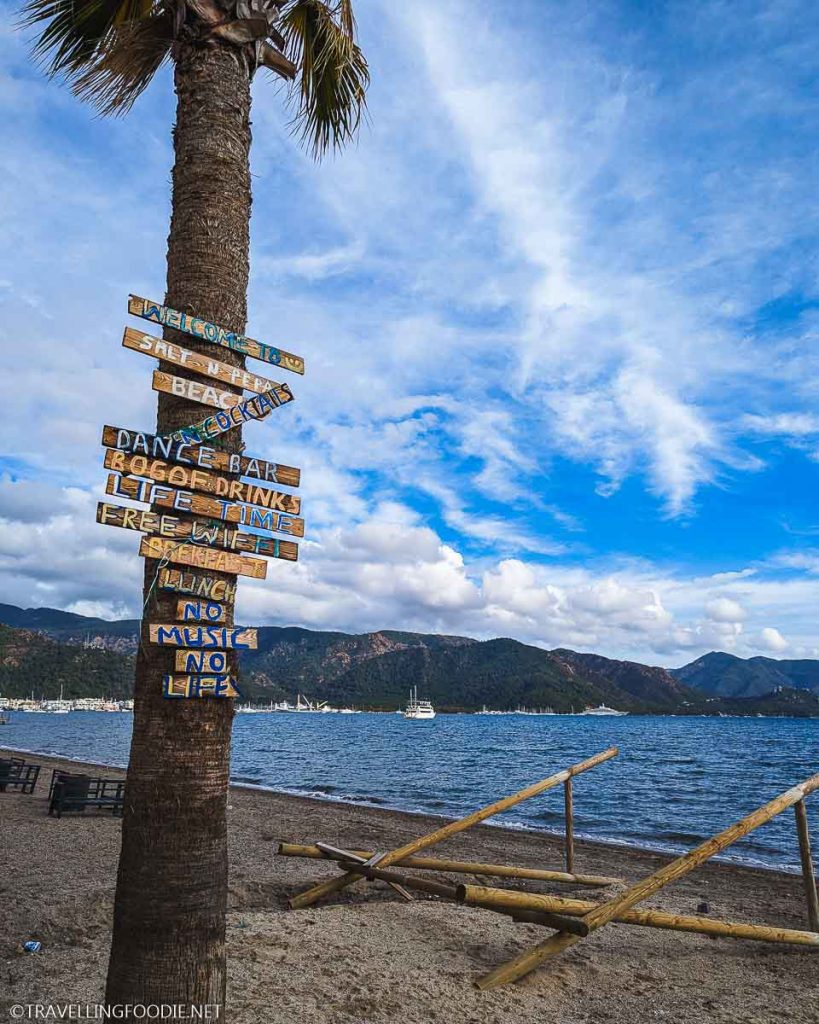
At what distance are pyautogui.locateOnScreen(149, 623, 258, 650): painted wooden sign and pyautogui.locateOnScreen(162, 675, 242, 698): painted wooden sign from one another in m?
0.20

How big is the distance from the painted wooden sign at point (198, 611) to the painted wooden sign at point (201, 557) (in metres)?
0.20

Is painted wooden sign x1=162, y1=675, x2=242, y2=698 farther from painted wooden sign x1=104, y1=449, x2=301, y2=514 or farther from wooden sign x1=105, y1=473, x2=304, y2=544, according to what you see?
painted wooden sign x1=104, y1=449, x2=301, y2=514

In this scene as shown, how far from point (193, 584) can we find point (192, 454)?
2.53 feet

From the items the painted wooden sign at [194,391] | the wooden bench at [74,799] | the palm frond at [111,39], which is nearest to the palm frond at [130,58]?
the palm frond at [111,39]

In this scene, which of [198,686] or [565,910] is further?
[565,910]

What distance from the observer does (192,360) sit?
13.8 ft

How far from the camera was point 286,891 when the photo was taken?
8477 mm

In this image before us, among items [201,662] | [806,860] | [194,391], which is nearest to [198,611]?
[201,662]

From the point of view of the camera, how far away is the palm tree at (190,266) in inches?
137

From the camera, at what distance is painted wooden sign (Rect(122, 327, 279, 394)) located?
407cm

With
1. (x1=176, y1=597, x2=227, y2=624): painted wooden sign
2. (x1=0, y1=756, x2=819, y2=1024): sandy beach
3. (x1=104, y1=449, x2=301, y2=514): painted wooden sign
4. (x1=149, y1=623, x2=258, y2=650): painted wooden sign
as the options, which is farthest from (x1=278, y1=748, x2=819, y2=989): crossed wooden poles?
(x1=104, y1=449, x2=301, y2=514): painted wooden sign

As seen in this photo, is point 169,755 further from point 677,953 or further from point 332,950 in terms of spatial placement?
point 677,953

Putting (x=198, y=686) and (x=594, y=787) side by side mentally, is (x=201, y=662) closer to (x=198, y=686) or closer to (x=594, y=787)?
(x=198, y=686)

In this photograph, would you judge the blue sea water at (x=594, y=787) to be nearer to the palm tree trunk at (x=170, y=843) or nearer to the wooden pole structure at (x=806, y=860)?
the wooden pole structure at (x=806, y=860)
